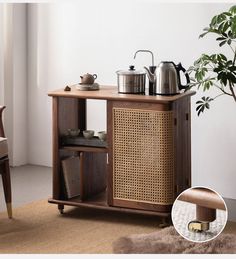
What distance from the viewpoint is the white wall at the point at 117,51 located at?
199 inches

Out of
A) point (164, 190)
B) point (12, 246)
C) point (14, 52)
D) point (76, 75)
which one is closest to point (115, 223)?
point (164, 190)

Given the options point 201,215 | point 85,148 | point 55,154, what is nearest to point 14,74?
point 55,154

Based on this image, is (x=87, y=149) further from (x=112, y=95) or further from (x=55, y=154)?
(x=112, y=95)

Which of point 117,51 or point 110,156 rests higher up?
point 117,51

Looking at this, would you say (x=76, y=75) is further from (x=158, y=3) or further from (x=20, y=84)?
(x=158, y=3)

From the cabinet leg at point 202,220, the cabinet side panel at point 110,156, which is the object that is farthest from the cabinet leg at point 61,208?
the cabinet leg at point 202,220

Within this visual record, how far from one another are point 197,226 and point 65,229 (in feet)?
3.56

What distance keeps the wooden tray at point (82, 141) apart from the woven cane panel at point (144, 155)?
156 millimetres

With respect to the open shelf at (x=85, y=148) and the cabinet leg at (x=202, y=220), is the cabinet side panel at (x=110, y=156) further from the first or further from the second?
the cabinet leg at (x=202, y=220)

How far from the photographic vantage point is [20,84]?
5.96 metres

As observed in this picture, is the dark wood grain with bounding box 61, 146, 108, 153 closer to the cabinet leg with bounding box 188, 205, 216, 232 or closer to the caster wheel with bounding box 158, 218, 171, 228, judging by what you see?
the caster wheel with bounding box 158, 218, 171, 228

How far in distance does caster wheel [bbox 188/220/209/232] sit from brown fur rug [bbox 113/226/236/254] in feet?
0.93

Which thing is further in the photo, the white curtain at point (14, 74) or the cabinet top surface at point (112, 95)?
the white curtain at point (14, 74)

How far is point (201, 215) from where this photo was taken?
3.61m
